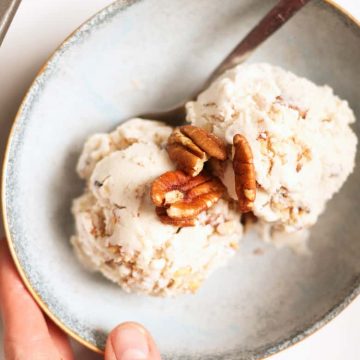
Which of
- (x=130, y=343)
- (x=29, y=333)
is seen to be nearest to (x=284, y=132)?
(x=130, y=343)

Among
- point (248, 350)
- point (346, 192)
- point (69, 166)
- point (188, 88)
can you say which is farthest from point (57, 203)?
point (346, 192)

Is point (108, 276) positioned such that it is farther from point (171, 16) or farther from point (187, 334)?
point (171, 16)

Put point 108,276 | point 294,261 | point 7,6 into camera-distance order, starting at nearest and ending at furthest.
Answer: point 7,6 < point 108,276 < point 294,261

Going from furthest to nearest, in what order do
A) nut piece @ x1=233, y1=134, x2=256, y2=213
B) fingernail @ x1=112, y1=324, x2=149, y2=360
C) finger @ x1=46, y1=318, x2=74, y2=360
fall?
finger @ x1=46, y1=318, x2=74, y2=360 → fingernail @ x1=112, y1=324, x2=149, y2=360 → nut piece @ x1=233, y1=134, x2=256, y2=213

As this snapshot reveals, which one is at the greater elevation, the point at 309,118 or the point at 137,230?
the point at 309,118

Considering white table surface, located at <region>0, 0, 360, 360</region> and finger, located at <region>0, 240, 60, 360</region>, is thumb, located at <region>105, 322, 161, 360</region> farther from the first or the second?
white table surface, located at <region>0, 0, 360, 360</region>

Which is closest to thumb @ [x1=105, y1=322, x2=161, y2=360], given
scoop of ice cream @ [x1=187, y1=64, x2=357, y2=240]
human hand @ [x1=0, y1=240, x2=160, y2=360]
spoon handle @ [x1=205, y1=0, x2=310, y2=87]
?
human hand @ [x1=0, y1=240, x2=160, y2=360]

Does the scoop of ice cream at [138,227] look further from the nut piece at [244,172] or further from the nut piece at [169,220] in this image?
the nut piece at [244,172]

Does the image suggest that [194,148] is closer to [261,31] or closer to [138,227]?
[138,227]
